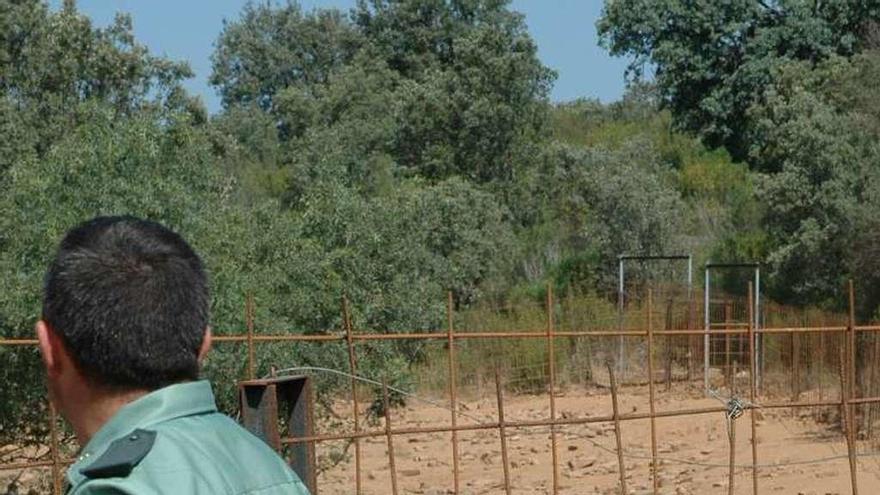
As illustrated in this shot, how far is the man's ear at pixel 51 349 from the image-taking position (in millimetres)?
1818

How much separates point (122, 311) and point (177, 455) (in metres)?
0.19

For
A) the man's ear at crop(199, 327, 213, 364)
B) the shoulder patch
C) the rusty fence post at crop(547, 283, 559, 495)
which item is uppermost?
the man's ear at crop(199, 327, 213, 364)

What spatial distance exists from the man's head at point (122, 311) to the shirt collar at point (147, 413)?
0.02 m

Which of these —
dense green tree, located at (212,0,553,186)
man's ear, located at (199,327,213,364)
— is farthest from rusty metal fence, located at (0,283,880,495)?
dense green tree, located at (212,0,553,186)

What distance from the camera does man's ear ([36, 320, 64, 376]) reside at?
1.82 meters

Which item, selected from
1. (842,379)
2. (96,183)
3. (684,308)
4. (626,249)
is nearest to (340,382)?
(96,183)

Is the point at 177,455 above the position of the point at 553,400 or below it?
above

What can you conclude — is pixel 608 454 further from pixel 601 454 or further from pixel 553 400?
pixel 553 400

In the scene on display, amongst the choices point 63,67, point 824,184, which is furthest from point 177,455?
point 63,67

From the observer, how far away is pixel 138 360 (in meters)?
1.77

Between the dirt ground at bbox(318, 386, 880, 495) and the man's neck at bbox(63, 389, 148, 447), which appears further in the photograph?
the dirt ground at bbox(318, 386, 880, 495)

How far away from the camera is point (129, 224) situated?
189 cm

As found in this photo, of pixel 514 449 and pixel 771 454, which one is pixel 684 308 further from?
pixel 771 454

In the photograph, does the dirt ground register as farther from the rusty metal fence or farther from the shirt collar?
the shirt collar
